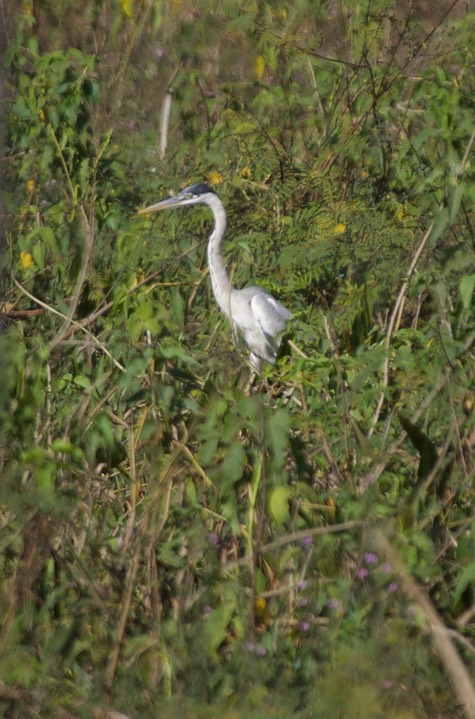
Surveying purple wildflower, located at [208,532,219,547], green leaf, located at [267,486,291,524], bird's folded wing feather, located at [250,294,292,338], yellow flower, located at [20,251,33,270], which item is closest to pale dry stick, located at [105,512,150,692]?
purple wildflower, located at [208,532,219,547]

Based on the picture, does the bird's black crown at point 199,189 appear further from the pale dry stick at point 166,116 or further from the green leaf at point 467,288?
the green leaf at point 467,288

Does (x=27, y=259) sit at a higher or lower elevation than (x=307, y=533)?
lower

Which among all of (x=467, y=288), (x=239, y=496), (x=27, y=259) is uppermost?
(x=467, y=288)

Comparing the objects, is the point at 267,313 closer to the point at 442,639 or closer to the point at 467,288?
the point at 467,288

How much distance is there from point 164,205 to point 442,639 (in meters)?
3.34

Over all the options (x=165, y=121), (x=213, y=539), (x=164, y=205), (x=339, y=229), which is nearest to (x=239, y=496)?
(x=213, y=539)

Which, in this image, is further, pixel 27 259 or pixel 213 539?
pixel 27 259

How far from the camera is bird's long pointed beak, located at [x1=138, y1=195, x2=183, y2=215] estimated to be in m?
5.18

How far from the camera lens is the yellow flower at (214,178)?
18.0 ft

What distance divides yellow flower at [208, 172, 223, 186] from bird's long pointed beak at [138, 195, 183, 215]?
0.61 feet

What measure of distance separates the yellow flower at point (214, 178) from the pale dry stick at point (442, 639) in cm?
331

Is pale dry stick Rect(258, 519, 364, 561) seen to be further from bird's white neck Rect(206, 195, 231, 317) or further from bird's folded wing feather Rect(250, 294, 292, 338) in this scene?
bird's folded wing feather Rect(250, 294, 292, 338)

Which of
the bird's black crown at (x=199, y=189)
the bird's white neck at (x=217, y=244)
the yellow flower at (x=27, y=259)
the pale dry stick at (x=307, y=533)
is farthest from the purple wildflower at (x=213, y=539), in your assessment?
the bird's black crown at (x=199, y=189)

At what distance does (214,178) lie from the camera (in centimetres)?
551
